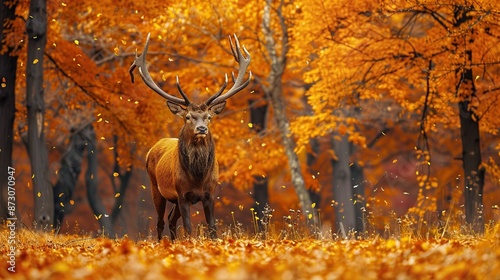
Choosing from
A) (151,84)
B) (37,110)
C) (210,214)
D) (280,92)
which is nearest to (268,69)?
(280,92)

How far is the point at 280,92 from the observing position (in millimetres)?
22922

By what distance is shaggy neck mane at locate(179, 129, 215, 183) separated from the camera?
11867 mm

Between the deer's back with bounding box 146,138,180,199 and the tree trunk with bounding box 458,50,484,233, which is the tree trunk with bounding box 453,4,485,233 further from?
the deer's back with bounding box 146,138,180,199

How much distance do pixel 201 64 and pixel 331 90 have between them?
6.38 meters

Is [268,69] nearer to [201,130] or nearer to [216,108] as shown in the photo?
[216,108]

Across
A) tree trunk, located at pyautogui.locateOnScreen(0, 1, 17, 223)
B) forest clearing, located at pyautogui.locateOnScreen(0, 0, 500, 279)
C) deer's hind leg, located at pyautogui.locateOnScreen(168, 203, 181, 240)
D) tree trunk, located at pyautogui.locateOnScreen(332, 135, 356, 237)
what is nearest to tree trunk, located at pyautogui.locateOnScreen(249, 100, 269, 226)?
forest clearing, located at pyautogui.locateOnScreen(0, 0, 500, 279)

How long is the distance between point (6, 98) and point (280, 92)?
742cm

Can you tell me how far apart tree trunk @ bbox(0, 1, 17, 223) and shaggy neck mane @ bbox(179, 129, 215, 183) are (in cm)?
722

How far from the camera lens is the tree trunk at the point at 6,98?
1803 centimetres

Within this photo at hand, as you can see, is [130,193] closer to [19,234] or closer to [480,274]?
[19,234]

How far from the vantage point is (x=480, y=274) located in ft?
18.7

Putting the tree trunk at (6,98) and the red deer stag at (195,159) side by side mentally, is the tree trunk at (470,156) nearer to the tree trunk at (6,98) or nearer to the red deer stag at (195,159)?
the red deer stag at (195,159)

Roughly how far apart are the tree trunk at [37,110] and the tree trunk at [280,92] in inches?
259

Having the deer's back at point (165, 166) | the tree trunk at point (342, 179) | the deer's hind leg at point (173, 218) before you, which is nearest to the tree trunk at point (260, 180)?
the tree trunk at point (342, 179)
